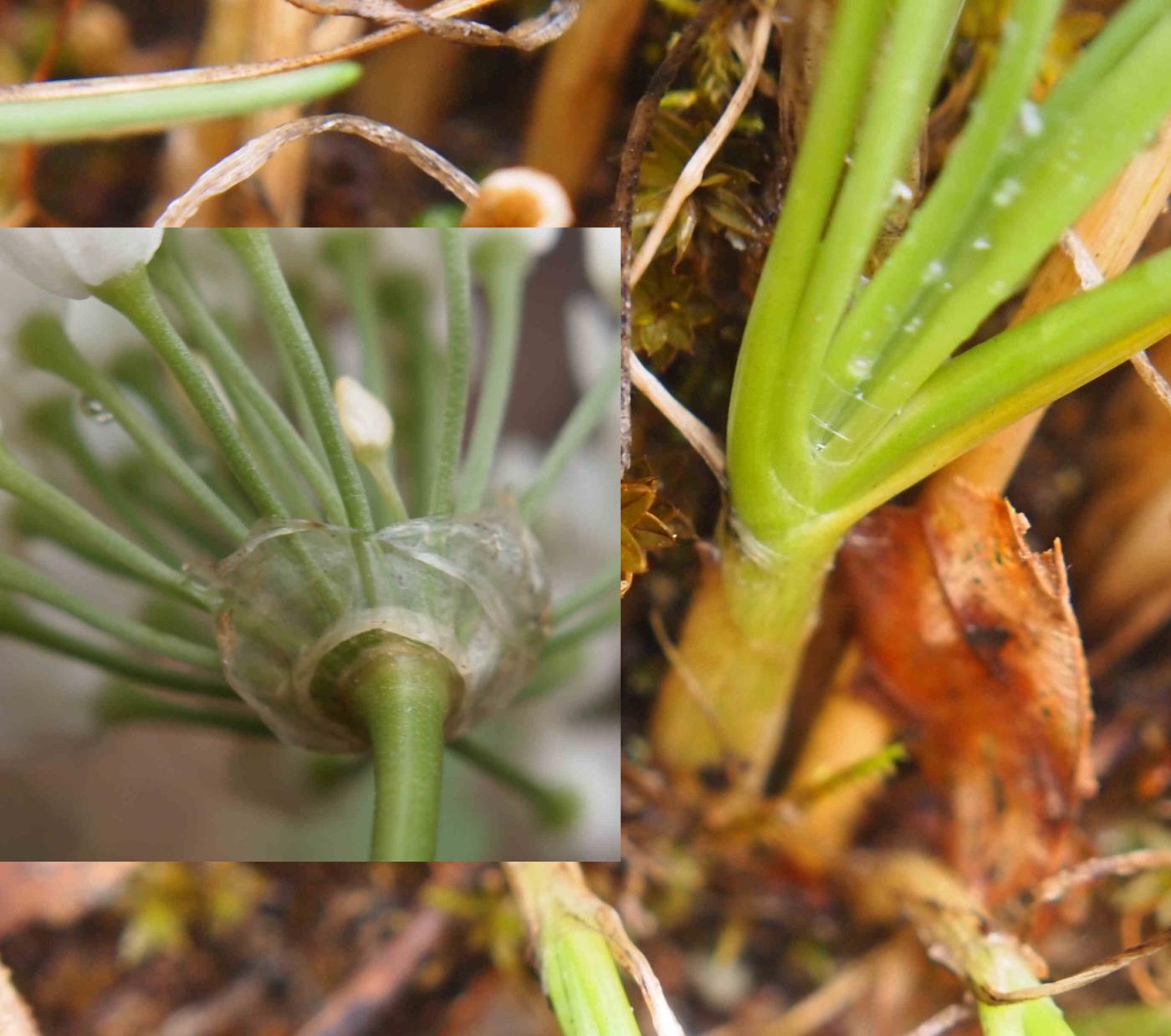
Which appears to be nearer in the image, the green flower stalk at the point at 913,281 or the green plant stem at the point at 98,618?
the green flower stalk at the point at 913,281

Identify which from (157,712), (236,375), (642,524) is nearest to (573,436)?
(642,524)

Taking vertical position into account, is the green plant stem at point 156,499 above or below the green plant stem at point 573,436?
above

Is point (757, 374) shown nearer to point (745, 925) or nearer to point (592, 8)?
point (592, 8)

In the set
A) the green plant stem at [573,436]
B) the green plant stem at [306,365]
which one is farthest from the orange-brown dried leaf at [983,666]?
the green plant stem at [306,365]

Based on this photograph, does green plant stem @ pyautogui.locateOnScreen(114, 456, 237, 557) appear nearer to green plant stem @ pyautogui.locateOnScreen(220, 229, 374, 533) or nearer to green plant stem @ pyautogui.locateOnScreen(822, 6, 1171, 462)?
green plant stem @ pyautogui.locateOnScreen(220, 229, 374, 533)

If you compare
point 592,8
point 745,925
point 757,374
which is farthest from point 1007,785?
point 592,8

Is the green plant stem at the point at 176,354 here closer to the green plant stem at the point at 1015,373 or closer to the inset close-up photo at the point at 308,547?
the inset close-up photo at the point at 308,547
